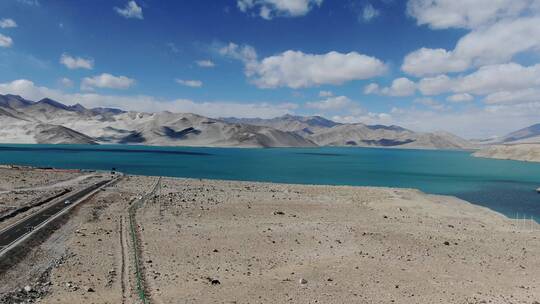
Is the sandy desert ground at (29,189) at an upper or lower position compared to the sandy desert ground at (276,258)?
upper

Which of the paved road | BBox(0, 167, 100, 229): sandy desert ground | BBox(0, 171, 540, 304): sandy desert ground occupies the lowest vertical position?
BBox(0, 171, 540, 304): sandy desert ground

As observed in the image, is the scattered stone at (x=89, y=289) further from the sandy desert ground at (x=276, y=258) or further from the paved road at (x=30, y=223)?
the paved road at (x=30, y=223)

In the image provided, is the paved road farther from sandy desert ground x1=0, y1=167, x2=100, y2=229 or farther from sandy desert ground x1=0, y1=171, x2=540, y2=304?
sandy desert ground x1=0, y1=171, x2=540, y2=304

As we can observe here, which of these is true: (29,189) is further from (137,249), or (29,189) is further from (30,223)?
(137,249)

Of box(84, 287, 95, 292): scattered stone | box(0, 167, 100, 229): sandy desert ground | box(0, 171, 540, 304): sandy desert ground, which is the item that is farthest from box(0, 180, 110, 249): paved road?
box(84, 287, 95, 292): scattered stone

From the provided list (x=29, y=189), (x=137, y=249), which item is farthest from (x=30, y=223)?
(x=29, y=189)

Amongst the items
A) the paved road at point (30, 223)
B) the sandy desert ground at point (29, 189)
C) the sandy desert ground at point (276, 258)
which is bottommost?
the sandy desert ground at point (276, 258)

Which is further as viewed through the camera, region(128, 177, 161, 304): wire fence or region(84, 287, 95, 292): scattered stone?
region(84, 287, 95, 292): scattered stone

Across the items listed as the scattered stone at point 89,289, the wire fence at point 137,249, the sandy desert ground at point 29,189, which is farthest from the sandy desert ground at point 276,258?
the sandy desert ground at point 29,189

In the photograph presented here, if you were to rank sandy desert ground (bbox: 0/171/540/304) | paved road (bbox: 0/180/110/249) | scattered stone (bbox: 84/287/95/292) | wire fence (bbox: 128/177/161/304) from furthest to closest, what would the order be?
paved road (bbox: 0/180/110/249) → sandy desert ground (bbox: 0/171/540/304) → scattered stone (bbox: 84/287/95/292) → wire fence (bbox: 128/177/161/304)

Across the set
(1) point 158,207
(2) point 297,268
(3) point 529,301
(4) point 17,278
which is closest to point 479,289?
(3) point 529,301
